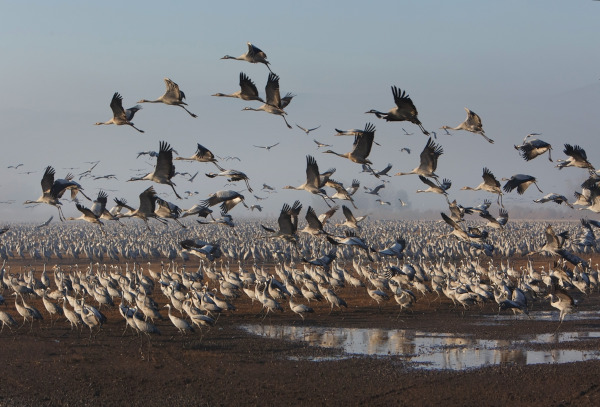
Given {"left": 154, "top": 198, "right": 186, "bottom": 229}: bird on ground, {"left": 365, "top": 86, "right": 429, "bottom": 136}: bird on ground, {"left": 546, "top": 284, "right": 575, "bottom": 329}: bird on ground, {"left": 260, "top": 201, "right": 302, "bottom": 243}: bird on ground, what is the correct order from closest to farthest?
1. {"left": 365, "top": 86, "right": 429, "bottom": 136}: bird on ground
2. {"left": 260, "top": 201, "right": 302, "bottom": 243}: bird on ground
3. {"left": 154, "top": 198, "right": 186, "bottom": 229}: bird on ground
4. {"left": 546, "top": 284, "right": 575, "bottom": 329}: bird on ground

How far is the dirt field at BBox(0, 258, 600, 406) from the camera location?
47.8 ft

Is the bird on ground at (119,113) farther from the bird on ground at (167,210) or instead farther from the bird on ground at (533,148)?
the bird on ground at (533,148)

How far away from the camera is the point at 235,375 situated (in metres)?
16.2

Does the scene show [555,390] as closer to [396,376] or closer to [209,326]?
[396,376]

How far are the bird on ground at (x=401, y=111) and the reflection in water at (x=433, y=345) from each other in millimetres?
5461

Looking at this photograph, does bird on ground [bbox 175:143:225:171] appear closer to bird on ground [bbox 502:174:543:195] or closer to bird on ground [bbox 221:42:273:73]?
bird on ground [bbox 221:42:273:73]

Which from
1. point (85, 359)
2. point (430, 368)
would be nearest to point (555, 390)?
point (430, 368)

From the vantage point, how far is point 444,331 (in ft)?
71.3

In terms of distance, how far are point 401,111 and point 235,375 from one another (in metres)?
6.32

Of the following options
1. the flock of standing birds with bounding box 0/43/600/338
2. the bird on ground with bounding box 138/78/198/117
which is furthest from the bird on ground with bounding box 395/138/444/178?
the bird on ground with bounding box 138/78/198/117

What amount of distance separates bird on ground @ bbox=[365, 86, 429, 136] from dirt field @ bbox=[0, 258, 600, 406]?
509 centimetres

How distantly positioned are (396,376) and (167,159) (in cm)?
633

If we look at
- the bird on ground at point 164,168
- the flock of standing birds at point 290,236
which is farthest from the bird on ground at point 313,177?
the bird on ground at point 164,168

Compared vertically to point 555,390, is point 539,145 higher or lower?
higher
